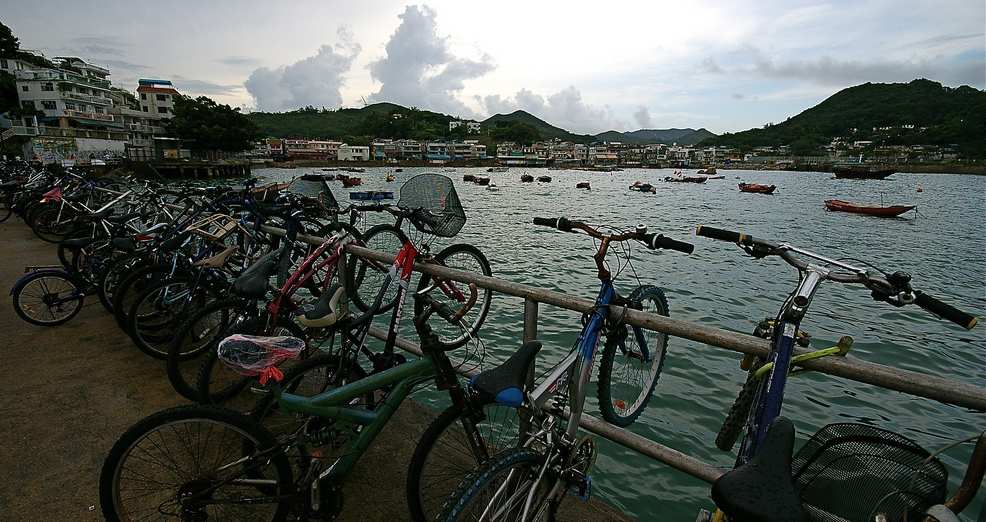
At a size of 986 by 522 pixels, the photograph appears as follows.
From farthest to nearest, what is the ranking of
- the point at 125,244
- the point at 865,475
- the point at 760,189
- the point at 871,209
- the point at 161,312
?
the point at 760,189 < the point at 871,209 < the point at 125,244 < the point at 161,312 < the point at 865,475

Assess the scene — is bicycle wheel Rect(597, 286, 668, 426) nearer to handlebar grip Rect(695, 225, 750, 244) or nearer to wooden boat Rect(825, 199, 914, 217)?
handlebar grip Rect(695, 225, 750, 244)

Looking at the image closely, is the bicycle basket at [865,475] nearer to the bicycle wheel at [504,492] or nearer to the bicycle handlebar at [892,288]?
the bicycle handlebar at [892,288]

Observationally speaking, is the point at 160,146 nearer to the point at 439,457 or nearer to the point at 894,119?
the point at 439,457

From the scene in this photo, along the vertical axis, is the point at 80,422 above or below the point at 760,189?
below

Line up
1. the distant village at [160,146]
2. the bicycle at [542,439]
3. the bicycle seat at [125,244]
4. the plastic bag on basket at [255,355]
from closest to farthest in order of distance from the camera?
the bicycle at [542,439]
the plastic bag on basket at [255,355]
the bicycle seat at [125,244]
the distant village at [160,146]

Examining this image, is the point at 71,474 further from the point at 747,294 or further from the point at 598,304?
the point at 747,294

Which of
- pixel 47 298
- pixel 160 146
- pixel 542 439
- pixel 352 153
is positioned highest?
pixel 352 153

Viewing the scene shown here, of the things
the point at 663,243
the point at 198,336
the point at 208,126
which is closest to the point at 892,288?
the point at 663,243

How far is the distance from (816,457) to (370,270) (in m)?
4.85

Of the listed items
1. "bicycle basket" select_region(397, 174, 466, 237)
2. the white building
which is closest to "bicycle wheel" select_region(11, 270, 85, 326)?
"bicycle basket" select_region(397, 174, 466, 237)

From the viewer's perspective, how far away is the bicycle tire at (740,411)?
225cm

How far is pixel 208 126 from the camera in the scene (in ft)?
237

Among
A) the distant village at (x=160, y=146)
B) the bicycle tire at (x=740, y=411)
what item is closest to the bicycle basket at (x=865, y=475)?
the bicycle tire at (x=740, y=411)

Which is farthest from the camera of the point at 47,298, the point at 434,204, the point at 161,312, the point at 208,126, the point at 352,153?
the point at 352,153
